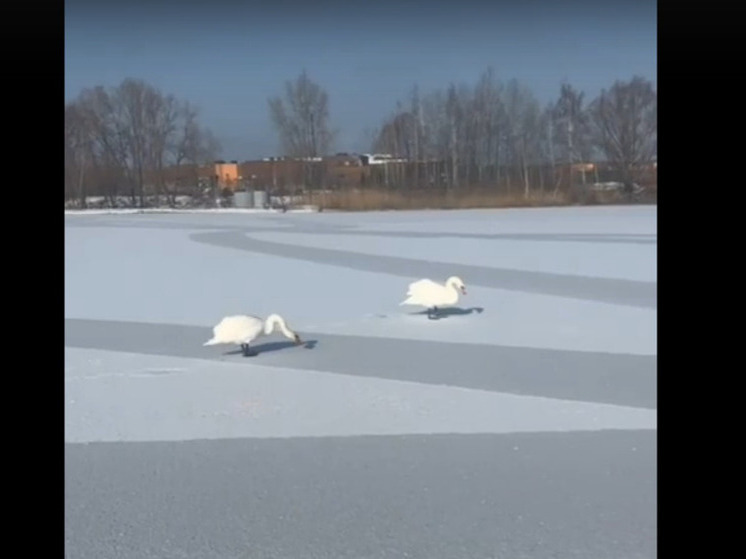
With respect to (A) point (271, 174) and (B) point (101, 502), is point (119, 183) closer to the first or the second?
(A) point (271, 174)

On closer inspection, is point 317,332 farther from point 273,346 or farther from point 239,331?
point 239,331

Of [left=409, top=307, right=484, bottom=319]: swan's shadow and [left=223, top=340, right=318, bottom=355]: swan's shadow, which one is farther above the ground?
[left=409, top=307, right=484, bottom=319]: swan's shadow

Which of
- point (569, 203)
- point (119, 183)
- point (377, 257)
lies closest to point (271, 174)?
point (119, 183)

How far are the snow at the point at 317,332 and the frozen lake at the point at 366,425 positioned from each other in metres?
0.03

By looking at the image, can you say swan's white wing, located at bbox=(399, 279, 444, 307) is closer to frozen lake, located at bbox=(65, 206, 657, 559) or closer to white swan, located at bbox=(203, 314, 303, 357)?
frozen lake, located at bbox=(65, 206, 657, 559)

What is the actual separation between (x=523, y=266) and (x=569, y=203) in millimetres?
28648

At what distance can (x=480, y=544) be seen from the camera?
3.29m

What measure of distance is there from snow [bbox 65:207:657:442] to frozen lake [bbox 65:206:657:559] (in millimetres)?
28

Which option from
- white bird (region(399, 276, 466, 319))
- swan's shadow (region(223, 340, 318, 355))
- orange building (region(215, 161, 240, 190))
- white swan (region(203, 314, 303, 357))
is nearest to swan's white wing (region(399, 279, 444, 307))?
white bird (region(399, 276, 466, 319))

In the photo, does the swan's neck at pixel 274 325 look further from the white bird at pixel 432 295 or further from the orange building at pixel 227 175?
the orange building at pixel 227 175

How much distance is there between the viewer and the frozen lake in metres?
3.43

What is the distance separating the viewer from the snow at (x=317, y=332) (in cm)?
491

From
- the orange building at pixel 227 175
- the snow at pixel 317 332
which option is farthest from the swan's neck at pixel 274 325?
the orange building at pixel 227 175
